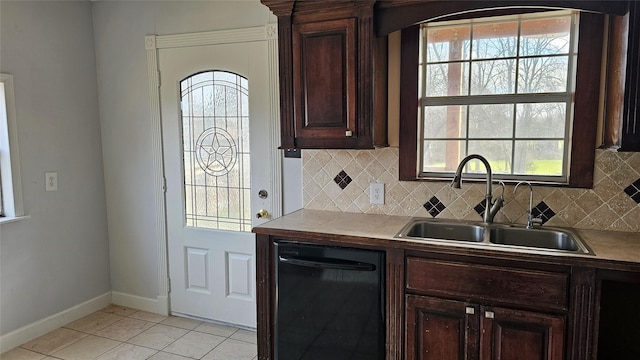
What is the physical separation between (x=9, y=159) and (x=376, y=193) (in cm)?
246

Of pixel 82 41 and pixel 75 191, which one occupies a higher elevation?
pixel 82 41

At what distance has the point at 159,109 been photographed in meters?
3.19

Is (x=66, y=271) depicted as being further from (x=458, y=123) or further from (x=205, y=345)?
(x=458, y=123)

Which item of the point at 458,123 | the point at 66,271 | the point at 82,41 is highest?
the point at 82,41

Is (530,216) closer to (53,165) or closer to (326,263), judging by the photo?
(326,263)

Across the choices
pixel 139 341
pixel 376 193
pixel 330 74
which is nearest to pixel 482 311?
pixel 376 193

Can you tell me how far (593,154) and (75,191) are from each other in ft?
11.5

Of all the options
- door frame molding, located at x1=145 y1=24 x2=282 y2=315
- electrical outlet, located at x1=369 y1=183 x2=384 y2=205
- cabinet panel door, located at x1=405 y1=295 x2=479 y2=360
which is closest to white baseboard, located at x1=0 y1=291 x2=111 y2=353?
door frame molding, located at x1=145 y1=24 x2=282 y2=315

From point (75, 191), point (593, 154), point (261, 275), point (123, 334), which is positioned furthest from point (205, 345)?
point (593, 154)

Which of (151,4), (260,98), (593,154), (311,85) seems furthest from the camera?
(151,4)

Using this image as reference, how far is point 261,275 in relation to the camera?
2.25 m

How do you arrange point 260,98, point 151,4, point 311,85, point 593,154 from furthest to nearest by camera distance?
1. point 151,4
2. point 260,98
3. point 311,85
4. point 593,154

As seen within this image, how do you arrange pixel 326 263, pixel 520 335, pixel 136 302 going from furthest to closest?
1. pixel 136 302
2. pixel 326 263
3. pixel 520 335

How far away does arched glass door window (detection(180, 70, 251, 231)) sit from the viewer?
298cm
